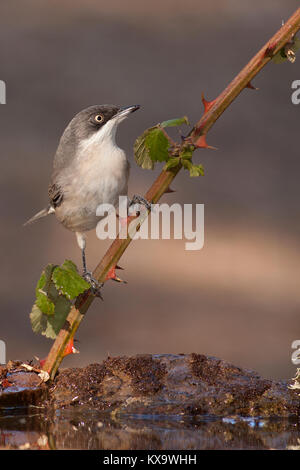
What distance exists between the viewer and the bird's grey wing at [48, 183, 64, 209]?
173cm

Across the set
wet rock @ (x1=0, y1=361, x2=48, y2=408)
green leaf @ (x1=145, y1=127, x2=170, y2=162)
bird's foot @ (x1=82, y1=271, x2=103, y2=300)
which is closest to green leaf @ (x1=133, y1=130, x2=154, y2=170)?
green leaf @ (x1=145, y1=127, x2=170, y2=162)

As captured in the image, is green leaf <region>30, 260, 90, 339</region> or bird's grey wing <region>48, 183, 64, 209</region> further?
bird's grey wing <region>48, 183, 64, 209</region>

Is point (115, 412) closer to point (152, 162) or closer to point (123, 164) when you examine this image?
point (152, 162)

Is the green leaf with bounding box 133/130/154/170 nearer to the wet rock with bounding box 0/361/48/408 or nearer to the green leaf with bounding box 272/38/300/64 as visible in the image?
the green leaf with bounding box 272/38/300/64

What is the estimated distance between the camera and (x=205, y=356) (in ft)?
4.82

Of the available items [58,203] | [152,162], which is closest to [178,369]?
[152,162]

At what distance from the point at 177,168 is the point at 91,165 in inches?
15.3

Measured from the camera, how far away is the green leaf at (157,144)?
127 centimetres

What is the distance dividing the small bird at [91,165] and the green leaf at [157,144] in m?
0.30

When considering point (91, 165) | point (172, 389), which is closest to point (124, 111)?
point (91, 165)

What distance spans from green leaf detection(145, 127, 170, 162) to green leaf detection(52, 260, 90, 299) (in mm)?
278

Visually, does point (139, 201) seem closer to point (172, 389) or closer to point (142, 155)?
point (142, 155)
